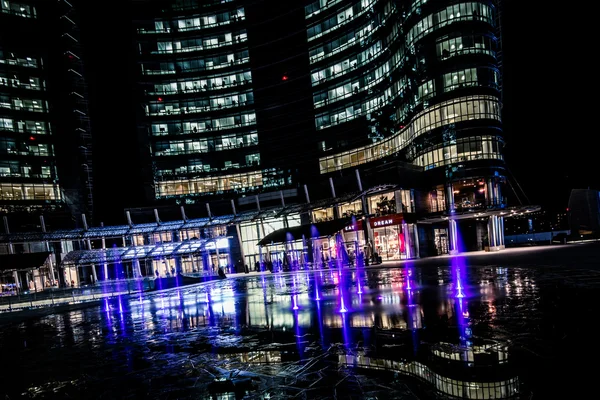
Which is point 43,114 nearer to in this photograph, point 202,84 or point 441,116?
point 202,84

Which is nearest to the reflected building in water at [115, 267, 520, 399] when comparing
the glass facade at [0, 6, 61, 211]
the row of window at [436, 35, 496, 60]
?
the row of window at [436, 35, 496, 60]

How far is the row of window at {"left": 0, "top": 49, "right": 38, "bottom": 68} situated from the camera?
60.2 m

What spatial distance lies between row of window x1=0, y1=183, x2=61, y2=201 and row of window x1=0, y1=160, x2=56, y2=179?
4.92ft

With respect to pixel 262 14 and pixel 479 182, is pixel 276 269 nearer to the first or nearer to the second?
pixel 479 182

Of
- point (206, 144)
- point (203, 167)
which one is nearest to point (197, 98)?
point (206, 144)

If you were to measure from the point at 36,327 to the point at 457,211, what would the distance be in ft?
129

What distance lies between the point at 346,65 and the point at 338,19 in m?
7.71

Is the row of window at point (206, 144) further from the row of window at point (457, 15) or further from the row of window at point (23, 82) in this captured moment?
the row of window at point (457, 15)

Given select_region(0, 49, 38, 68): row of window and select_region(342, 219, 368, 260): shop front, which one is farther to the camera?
select_region(0, 49, 38, 68): row of window

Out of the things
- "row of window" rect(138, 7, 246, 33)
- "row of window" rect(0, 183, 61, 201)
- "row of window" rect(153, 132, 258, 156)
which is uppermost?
"row of window" rect(138, 7, 246, 33)

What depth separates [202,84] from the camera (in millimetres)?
72375

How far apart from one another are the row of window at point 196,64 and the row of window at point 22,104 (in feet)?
58.8

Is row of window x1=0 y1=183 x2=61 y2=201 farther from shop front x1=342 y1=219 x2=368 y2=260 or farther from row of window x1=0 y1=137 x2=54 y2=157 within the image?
shop front x1=342 y1=219 x2=368 y2=260

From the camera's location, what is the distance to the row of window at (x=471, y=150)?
43.4 metres
